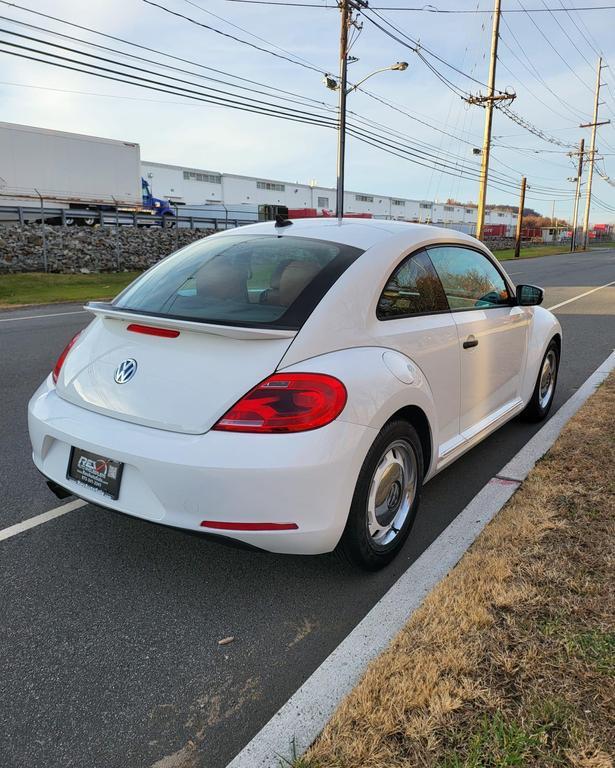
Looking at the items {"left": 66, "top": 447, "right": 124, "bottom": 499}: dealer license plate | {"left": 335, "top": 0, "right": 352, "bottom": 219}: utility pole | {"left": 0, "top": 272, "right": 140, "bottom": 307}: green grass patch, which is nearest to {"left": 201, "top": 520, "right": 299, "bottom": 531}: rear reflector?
{"left": 66, "top": 447, "right": 124, "bottom": 499}: dealer license plate

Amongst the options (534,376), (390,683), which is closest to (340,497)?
(390,683)

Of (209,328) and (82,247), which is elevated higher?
(82,247)

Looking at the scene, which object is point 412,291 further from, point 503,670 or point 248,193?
point 248,193

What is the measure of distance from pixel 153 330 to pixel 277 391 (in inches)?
28.2

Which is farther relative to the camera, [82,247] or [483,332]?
[82,247]

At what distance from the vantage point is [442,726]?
6.33ft

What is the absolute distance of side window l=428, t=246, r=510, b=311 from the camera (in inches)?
147

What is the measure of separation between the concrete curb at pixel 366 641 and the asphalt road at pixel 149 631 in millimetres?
63

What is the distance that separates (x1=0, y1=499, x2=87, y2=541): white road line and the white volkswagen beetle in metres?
0.57

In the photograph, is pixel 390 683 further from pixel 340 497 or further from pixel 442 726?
pixel 340 497

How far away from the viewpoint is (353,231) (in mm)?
3430

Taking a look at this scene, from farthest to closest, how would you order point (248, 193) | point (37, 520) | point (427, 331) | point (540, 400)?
point (248, 193), point (540, 400), point (37, 520), point (427, 331)

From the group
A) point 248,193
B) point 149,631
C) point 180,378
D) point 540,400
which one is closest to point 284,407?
point 180,378

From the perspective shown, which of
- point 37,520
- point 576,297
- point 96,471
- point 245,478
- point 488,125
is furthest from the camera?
point 488,125
